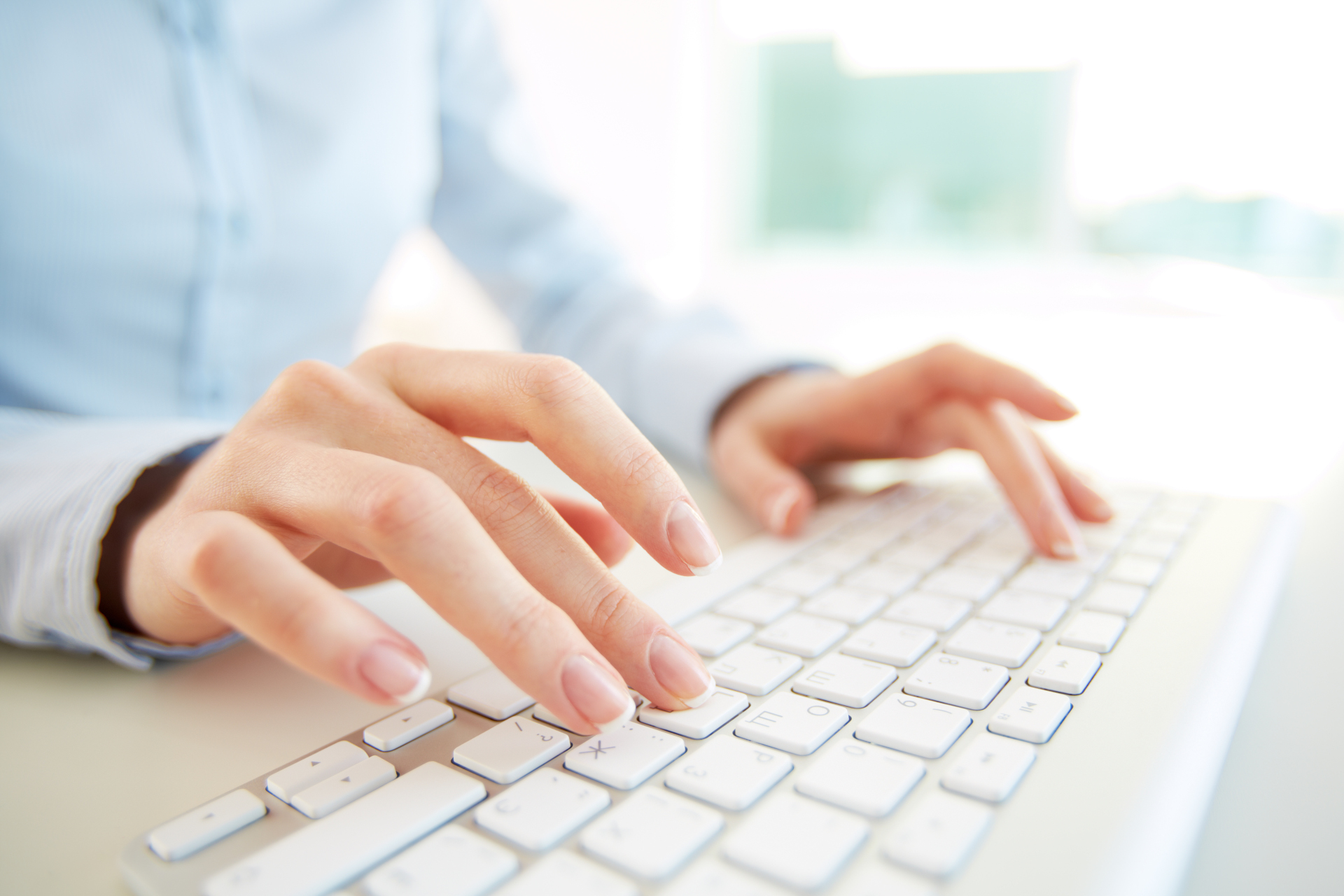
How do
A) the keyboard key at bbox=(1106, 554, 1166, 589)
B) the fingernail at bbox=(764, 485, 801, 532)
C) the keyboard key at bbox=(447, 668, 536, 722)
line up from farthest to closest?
the fingernail at bbox=(764, 485, 801, 532), the keyboard key at bbox=(1106, 554, 1166, 589), the keyboard key at bbox=(447, 668, 536, 722)

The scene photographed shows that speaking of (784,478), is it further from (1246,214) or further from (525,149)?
(1246,214)

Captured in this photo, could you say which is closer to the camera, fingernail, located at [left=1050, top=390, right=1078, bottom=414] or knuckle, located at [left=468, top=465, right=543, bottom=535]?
knuckle, located at [left=468, top=465, right=543, bottom=535]

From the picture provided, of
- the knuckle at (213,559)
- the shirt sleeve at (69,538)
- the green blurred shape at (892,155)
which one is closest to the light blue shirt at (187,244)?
the shirt sleeve at (69,538)

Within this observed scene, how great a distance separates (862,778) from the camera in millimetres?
244

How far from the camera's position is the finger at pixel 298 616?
26cm

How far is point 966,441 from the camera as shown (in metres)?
0.58

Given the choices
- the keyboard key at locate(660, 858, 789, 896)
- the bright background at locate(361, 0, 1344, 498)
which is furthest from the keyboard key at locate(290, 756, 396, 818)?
the bright background at locate(361, 0, 1344, 498)

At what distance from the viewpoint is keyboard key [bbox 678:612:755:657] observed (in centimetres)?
35

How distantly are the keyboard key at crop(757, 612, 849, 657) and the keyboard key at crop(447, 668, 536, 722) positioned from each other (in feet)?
0.35

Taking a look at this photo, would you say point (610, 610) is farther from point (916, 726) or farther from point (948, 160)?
point (948, 160)

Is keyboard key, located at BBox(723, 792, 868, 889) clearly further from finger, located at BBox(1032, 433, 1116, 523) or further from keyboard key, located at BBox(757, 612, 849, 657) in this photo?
finger, located at BBox(1032, 433, 1116, 523)

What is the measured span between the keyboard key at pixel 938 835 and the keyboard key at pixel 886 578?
0.17 meters

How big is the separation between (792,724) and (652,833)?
0.07 meters

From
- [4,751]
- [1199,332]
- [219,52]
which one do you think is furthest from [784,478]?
[1199,332]
